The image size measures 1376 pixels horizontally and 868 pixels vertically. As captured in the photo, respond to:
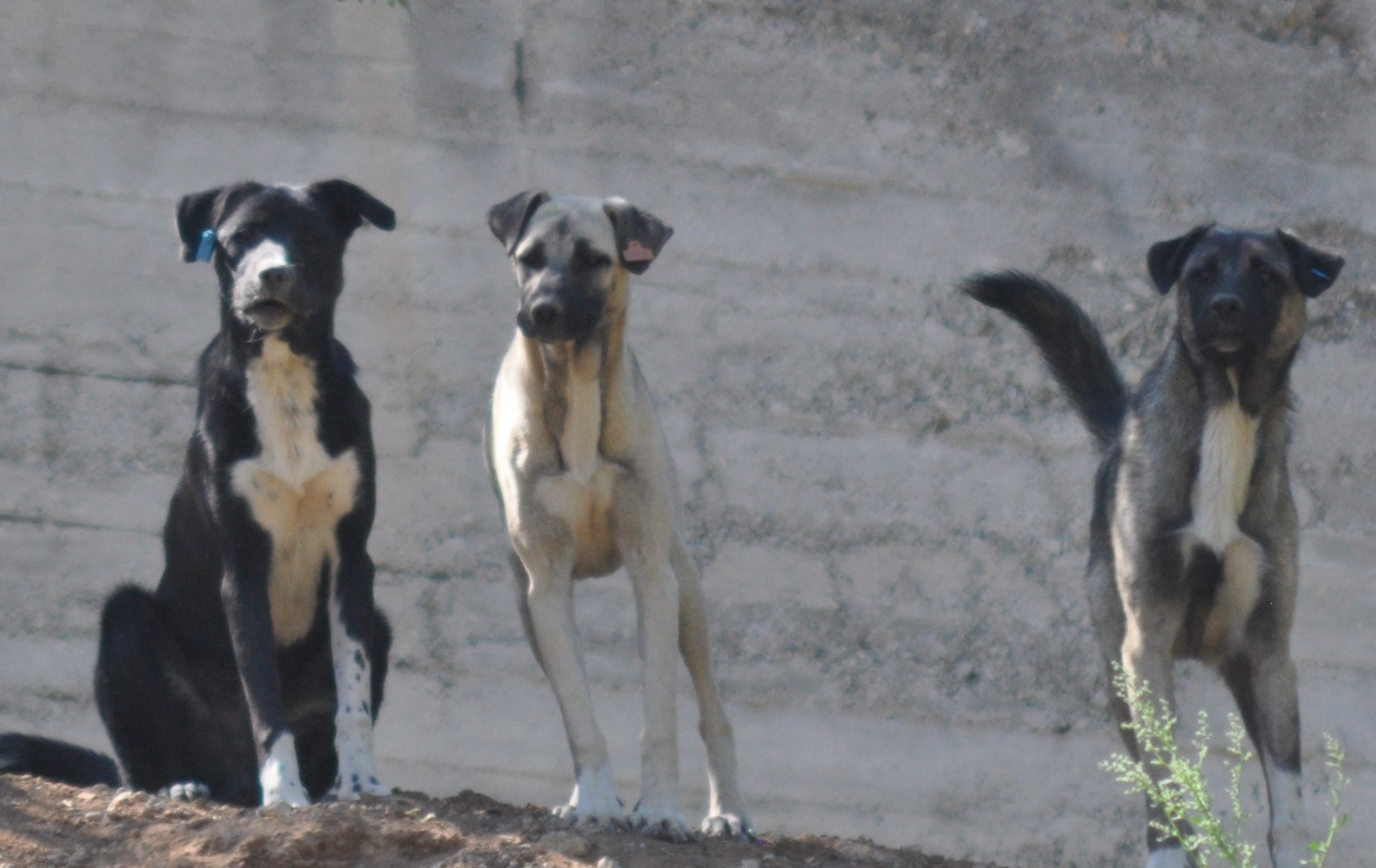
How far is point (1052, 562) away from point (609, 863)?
330 cm

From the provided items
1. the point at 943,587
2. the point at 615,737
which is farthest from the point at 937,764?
the point at 615,737

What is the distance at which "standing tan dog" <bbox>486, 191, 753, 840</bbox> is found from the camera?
549cm

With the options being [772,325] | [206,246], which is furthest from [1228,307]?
[206,246]

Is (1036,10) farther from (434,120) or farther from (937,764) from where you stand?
(937,764)

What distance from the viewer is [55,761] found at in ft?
19.5

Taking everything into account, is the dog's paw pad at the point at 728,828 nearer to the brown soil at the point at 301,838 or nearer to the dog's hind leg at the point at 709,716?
the dog's hind leg at the point at 709,716

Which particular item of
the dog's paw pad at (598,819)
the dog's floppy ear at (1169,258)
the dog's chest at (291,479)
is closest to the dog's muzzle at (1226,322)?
the dog's floppy ear at (1169,258)

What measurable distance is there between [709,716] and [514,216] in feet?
5.02

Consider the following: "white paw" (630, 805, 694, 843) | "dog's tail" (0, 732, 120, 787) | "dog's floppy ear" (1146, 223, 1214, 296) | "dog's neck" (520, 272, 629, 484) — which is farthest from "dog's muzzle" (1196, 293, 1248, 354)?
"dog's tail" (0, 732, 120, 787)

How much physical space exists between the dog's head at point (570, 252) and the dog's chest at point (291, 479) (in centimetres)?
64

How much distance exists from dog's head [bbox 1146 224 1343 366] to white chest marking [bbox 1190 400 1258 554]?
0.20 metres

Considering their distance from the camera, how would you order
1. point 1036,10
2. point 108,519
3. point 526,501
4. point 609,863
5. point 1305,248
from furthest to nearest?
point 1036,10, point 108,519, point 1305,248, point 526,501, point 609,863

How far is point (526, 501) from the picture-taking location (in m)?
5.59

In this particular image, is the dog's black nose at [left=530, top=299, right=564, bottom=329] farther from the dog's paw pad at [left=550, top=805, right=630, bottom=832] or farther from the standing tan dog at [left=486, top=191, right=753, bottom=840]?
the dog's paw pad at [left=550, top=805, right=630, bottom=832]
